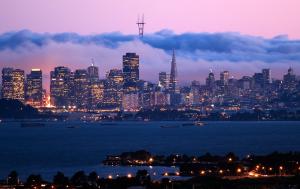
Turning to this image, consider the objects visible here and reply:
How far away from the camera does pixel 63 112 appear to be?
5157 inches

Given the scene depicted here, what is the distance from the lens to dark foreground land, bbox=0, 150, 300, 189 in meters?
30.6

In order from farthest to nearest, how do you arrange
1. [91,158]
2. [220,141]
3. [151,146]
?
[220,141], [151,146], [91,158]

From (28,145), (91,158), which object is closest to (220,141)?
(28,145)

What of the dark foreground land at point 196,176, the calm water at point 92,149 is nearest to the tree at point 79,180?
the dark foreground land at point 196,176

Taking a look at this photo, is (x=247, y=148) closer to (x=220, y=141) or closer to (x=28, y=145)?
(x=220, y=141)

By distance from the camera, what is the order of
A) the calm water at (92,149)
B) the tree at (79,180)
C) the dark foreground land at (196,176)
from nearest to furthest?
the dark foreground land at (196,176) < the tree at (79,180) < the calm water at (92,149)

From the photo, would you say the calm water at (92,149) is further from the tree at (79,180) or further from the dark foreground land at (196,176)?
the tree at (79,180)

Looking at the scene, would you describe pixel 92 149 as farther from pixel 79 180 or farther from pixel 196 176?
pixel 79 180

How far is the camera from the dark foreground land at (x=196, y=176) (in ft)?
101

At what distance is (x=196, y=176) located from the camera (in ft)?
120

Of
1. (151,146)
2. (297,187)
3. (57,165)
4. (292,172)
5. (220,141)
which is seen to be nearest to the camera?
(297,187)

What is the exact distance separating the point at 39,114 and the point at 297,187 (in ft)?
349

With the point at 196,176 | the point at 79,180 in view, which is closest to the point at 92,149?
the point at 196,176

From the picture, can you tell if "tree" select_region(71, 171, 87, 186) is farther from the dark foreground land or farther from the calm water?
the calm water
